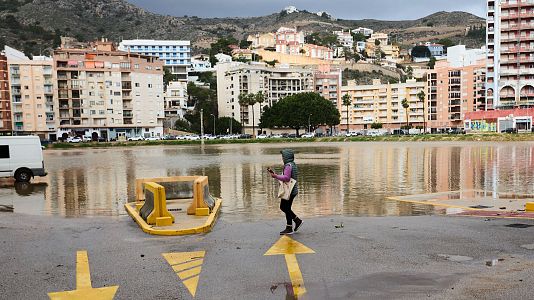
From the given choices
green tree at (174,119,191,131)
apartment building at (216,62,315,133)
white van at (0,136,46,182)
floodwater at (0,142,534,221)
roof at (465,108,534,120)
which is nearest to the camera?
floodwater at (0,142,534,221)

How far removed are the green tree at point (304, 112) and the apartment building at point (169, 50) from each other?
288 ft

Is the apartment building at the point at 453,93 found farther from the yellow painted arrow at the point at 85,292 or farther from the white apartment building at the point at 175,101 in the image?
the yellow painted arrow at the point at 85,292

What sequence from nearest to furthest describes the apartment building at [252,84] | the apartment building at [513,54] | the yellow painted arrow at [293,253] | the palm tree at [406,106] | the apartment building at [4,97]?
the yellow painted arrow at [293,253] → the apartment building at [513,54] → the apartment building at [4,97] → the palm tree at [406,106] → the apartment building at [252,84]

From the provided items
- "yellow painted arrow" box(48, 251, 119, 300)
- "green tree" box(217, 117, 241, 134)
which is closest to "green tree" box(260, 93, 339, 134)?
"green tree" box(217, 117, 241, 134)

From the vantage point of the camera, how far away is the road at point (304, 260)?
650 cm

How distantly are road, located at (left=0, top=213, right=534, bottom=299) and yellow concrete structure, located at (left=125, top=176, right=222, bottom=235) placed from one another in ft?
1.10

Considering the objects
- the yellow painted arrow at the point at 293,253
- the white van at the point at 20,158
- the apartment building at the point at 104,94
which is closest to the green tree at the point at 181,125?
the apartment building at the point at 104,94

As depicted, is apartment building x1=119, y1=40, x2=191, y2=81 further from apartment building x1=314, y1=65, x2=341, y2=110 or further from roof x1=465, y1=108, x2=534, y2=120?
roof x1=465, y1=108, x2=534, y2=120

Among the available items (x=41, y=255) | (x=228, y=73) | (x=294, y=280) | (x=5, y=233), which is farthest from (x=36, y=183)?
(x=228, y=73)

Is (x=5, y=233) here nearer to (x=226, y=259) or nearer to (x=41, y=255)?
(x=41, y=255)

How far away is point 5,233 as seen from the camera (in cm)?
1077

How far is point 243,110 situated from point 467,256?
421 feet

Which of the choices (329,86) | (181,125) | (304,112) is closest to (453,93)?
(329,86)

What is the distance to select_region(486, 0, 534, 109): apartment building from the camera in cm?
9781
